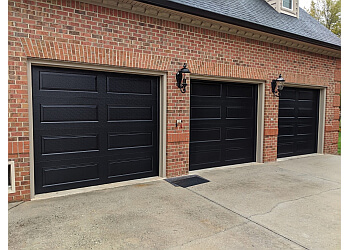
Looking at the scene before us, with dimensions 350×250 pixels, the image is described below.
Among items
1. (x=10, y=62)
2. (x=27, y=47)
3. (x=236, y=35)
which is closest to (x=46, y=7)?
(x=27, y=47)

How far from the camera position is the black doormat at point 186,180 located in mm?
4430

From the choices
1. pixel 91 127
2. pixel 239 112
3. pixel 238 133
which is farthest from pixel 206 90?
pixel 91 127

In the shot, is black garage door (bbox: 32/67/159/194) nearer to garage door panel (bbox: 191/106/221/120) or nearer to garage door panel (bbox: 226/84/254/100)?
garage door panel (bbox: 191/106/221/120)

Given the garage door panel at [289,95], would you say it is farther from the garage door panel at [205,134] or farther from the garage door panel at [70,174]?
the garage door panel at [70,174]

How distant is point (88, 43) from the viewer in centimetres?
389

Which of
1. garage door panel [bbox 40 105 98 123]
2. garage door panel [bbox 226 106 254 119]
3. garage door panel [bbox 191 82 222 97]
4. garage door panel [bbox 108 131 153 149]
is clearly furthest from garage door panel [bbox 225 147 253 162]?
garage door panel [bbox 40 105 98 123]

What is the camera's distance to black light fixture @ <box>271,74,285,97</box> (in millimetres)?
5926

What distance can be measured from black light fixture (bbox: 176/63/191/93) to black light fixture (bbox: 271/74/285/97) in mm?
2786

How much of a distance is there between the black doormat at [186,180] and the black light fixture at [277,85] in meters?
3.29

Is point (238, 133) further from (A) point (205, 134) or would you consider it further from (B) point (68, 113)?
(B) point (68, 113)

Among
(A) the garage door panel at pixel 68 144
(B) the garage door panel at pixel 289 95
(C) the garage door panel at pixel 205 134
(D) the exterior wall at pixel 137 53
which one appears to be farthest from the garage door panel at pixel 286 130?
(A) the garage door panel at pixel 68 144

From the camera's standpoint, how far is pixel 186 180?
466cm

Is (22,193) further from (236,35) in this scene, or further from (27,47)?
(236,35)

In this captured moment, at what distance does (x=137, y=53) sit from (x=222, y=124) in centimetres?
272
